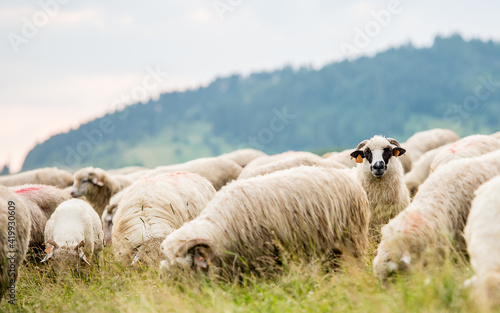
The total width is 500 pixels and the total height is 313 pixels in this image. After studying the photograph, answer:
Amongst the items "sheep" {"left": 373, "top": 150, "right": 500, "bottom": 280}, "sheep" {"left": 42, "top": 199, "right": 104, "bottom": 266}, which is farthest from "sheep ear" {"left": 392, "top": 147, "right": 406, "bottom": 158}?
"sheep" {"left": 42, "top": 199, "right": 104, "bottom": 266}

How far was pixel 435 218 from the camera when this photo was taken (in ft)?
13.2

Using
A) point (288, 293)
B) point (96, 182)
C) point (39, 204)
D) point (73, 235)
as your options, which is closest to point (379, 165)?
point (288, 293)

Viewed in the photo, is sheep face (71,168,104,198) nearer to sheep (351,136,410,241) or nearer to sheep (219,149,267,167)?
sheep (219,149,267,167)

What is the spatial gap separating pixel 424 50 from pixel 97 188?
13352 centimetres

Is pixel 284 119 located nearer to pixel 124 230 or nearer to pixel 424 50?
pixel 424 50

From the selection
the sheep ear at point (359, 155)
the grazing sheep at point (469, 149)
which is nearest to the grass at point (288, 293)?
the sheep ear at point (359, 155)

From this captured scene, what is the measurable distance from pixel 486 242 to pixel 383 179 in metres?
3.66

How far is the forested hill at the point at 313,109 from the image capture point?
103188 millimetres

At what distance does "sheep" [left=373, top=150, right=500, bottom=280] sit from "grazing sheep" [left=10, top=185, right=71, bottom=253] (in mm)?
5998

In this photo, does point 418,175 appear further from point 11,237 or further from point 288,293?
point 11,237

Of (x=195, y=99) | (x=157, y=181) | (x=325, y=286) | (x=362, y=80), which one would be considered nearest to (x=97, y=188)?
(x=157, y=181)

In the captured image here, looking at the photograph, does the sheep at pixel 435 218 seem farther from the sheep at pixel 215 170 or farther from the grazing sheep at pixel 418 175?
the sheep at pixel 215 170

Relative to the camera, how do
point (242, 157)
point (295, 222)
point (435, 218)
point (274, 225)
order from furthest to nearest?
1. point (242, 157)
2. point (295, 222)
3. point (274, 225)
4. point (435, 218)

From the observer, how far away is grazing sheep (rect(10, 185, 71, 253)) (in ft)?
26.0
